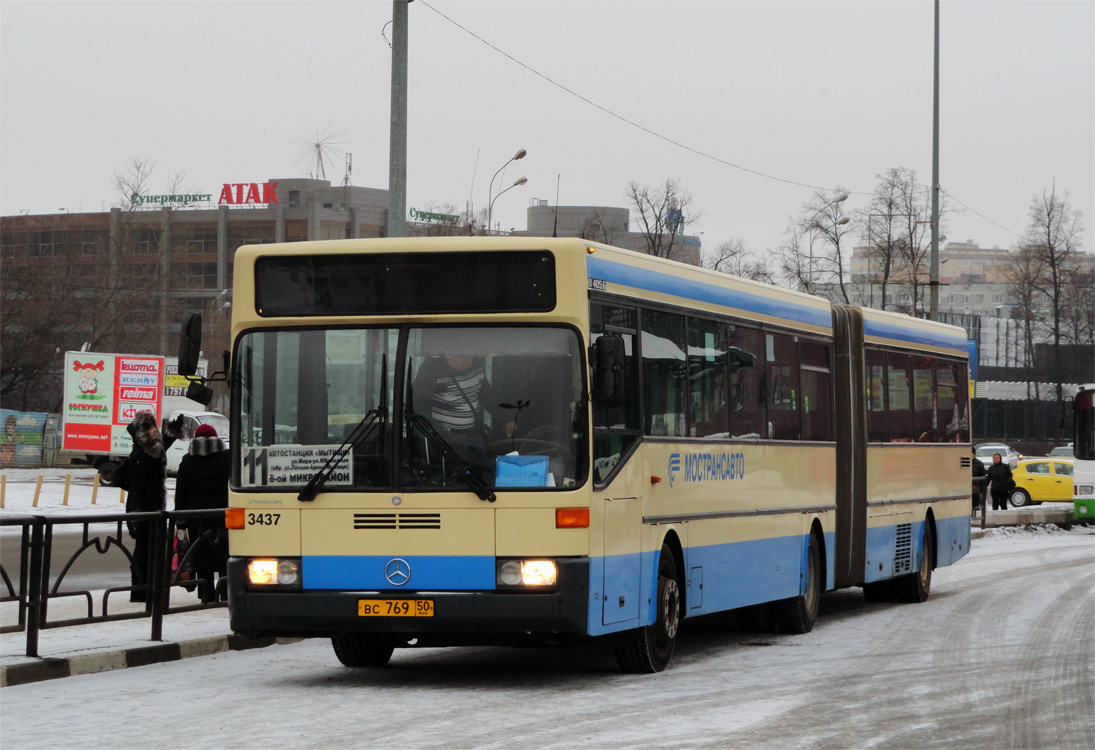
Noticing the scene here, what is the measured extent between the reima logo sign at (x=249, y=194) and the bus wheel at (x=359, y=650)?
11867 centimetres

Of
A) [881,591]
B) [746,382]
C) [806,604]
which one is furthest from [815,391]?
[881,591]

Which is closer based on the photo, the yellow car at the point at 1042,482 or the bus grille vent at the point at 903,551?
the bus grille vent at the point at 903,551

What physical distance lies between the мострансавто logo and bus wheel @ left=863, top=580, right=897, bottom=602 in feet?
19.6

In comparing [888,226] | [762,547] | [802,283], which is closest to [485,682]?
[762,547]

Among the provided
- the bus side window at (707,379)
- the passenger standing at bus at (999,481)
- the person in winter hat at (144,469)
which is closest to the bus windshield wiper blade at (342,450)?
the bus side window at (707,379)

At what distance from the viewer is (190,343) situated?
407 inches

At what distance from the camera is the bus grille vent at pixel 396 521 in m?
10.4

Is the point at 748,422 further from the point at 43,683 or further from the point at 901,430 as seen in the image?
the point at 43,683

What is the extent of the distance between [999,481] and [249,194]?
312 ft

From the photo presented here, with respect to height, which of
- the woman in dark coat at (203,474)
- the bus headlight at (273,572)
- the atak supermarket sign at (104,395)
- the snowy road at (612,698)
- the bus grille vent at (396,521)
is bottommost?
the snowy road at (612,698)

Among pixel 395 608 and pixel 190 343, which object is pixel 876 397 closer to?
pixel 395 608

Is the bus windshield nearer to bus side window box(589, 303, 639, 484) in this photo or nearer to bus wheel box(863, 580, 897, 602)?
bus side window box(589, 303, 639, 484)

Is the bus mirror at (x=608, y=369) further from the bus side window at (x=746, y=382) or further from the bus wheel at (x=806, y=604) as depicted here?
the bus wheel at (x=806, y=604)

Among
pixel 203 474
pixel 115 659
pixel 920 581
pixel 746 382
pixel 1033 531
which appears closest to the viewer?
pixel 115 659
